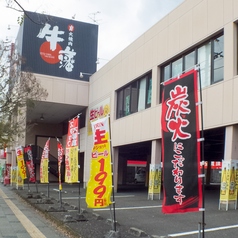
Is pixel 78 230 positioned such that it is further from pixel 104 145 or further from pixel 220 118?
pixel 220 118

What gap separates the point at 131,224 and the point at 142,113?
8640 millimetres

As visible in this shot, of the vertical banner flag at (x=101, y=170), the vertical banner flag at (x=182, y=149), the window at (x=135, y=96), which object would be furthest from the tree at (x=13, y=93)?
the vertical banner flag at (x=182, y=149)

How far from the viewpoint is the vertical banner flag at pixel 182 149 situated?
196 inches

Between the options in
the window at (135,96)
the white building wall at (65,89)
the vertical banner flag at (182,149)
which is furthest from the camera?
the white building wall at (65,89)

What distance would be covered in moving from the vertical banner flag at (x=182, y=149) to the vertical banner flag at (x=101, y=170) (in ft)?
6.82

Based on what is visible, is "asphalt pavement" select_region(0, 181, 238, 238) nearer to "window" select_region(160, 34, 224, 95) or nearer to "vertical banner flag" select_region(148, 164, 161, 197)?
"vertical banner flag" select_region(148, 164, 161, 197)

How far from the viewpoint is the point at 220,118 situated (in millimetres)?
11648

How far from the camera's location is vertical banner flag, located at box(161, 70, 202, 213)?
4973 millimetres

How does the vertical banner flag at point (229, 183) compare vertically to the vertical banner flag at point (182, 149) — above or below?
below

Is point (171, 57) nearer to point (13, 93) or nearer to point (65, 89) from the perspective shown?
point (13, 93)

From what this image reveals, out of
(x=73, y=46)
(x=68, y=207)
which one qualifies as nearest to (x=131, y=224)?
(x=68, y=207)

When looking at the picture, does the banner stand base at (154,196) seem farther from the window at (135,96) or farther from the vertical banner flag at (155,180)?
the window at (135,96)

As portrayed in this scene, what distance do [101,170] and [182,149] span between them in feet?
8.91

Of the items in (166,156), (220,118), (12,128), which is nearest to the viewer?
(166,156)
